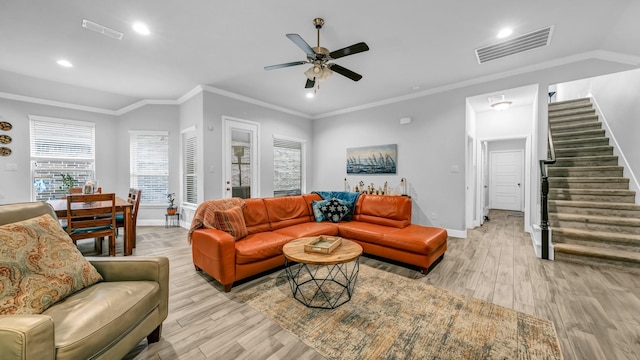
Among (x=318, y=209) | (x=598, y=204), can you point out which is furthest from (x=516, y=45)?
(x=318, y=209)

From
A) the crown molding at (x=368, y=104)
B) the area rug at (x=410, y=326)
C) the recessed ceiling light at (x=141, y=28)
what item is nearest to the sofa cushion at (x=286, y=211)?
the area rug at (x=410, y=326)

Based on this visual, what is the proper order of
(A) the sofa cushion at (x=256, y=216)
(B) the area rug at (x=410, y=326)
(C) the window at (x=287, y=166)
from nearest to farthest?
(B) the area rug at (x=410, y=326), (A) the sofa cushion at (x=256, y=216), (C) the window at (x=287, y=166)

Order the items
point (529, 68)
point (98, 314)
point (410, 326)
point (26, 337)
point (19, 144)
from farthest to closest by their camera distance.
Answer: point (19, 144) < point (529, 68) < point (410, 326) < point (98, 314) < point (26, 337)

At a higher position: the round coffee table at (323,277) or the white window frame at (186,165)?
the white window frame at (186,165)

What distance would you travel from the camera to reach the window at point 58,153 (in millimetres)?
4906

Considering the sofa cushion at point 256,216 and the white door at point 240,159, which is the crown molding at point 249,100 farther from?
the sofa cushion at point 256,216

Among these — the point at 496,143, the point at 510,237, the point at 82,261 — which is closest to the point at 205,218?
the point at 82,261

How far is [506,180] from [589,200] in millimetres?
3899

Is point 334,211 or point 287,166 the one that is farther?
point 287,166

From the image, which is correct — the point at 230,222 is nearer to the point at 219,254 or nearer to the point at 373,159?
the point at 219,254

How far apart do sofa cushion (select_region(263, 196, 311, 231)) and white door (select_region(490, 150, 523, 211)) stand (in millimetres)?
6894

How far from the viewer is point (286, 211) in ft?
12.7

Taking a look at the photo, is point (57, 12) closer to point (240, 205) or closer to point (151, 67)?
point (151, 67)

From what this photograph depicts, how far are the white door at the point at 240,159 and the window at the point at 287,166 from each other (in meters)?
0.61
